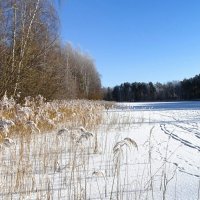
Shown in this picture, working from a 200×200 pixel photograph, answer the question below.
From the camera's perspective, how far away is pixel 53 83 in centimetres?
1512

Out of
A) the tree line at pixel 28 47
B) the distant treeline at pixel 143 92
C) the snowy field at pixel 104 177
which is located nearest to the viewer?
the snowy field at pixel 104 177

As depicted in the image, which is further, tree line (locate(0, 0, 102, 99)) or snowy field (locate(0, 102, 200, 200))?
tree line (locate(0, 0, 102, 99))

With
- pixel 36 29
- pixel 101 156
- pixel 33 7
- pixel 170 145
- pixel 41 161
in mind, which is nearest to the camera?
pixel 41 161

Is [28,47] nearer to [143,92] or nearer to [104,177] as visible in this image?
[104,177]

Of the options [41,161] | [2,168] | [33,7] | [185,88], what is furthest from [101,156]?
[185,88]

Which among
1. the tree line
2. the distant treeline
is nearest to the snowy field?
the tree line

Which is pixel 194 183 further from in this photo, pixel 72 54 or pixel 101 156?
pixel 72 54

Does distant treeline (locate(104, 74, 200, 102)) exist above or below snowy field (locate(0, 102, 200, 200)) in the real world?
above

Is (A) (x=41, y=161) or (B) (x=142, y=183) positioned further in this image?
(A) (x=41, y=161)

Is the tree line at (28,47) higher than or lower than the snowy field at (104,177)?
higher

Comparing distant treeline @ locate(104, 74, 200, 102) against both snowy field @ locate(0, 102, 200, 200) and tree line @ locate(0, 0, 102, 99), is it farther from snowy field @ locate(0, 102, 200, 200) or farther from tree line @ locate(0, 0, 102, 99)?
snowy field @ locate(0, 102, 200, 200)

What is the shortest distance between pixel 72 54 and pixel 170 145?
1575 inches

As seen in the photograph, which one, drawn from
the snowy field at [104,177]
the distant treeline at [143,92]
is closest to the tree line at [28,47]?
the snowy field at [104,177]

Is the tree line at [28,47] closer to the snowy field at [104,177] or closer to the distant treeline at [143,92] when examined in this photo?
the snowy field at [104,177]
